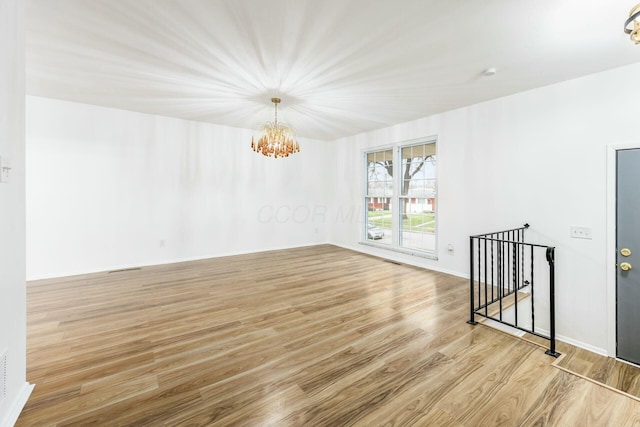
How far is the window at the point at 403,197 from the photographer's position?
4855mm

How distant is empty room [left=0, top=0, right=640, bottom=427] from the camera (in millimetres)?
1727

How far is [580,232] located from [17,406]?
16.6 feet

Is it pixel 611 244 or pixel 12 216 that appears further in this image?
pixel 611 244

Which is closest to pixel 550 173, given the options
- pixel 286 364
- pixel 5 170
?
pixel 286 364

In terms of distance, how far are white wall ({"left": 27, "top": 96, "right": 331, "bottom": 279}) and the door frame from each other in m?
5.26

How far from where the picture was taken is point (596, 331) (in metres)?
2.89

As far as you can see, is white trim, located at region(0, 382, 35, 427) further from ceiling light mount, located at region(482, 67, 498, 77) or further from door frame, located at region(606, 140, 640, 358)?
door frame, located at region(606, 140, 640, 358)

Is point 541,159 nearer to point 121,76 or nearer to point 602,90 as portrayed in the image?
point 602,90

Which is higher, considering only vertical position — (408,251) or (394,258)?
(408,251)

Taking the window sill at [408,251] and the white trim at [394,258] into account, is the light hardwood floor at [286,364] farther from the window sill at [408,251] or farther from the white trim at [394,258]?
the window sill at [408,251]

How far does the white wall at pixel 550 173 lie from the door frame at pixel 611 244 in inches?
1.8

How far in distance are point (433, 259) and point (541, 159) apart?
2.15 metres

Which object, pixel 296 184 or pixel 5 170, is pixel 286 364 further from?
pixel 296 184

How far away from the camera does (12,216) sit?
5.17 ft
